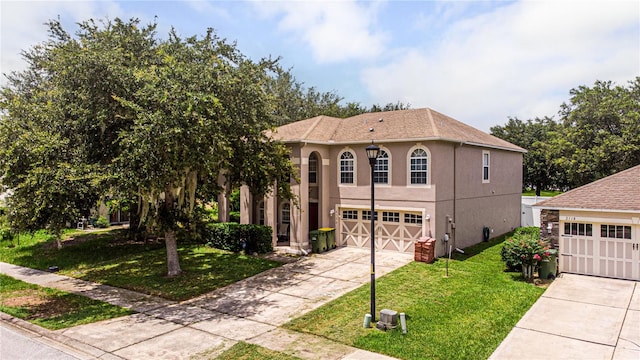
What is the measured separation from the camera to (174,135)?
11984 millimetres

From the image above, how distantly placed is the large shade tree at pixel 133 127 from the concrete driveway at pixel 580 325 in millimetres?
10045

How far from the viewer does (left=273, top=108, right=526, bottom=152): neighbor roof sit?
1772 centimetres

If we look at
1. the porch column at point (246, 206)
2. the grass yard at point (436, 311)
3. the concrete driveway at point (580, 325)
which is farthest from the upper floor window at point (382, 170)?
the concrete driveway at point (580, 325)

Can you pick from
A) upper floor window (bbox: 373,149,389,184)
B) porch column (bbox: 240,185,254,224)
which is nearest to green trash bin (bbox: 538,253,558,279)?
upper floor window (bbox: 373,149,389,184)

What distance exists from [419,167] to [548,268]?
638 cm

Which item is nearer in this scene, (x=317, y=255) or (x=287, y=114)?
(x=317, y=255)

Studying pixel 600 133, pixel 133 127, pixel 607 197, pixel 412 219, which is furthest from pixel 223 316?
pixel 600 133

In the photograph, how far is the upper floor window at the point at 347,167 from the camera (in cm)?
1934

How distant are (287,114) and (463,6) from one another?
108 ft

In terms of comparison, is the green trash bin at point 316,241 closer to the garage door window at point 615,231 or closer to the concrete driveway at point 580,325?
the concrete driveway at point 580,325

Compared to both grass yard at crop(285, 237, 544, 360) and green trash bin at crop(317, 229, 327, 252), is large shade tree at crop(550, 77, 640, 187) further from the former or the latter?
green trash bin at crop(317, 229, 327, 252)

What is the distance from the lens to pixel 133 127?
12047 mm

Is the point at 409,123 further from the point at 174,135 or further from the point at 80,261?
the point at 80,261

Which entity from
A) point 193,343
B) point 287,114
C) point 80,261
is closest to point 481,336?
point 193,343
